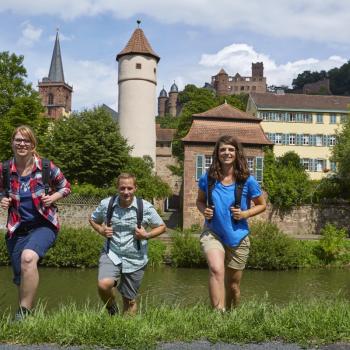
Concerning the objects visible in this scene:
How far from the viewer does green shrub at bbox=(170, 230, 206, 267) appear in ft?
72.5

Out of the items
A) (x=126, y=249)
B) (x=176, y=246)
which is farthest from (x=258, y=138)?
(x=126, y=249)

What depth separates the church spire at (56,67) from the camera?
80.3 meters

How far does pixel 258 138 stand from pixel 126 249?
25.1 metres

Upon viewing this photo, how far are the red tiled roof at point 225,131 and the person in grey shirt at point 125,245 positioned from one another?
77.3 feet

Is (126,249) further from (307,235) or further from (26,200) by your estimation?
(307,235)

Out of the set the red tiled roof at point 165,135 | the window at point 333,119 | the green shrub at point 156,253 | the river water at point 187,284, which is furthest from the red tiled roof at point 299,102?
the river water at point 187,284

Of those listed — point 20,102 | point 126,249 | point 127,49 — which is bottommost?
point 126,249

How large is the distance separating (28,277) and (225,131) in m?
25.9

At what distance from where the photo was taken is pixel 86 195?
2803 cm

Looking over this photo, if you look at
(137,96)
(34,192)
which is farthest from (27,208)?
(137,96)

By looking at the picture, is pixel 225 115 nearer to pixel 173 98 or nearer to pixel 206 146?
pixel 206 146

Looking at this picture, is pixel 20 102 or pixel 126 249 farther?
pixel 20 102

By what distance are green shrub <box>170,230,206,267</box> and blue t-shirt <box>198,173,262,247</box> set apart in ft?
55.6

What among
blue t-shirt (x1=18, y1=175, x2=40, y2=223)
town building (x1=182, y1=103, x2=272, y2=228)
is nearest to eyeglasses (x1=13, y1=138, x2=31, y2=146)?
blue t-shirt (x1=18, y1=175, x2=40, y2=223)
